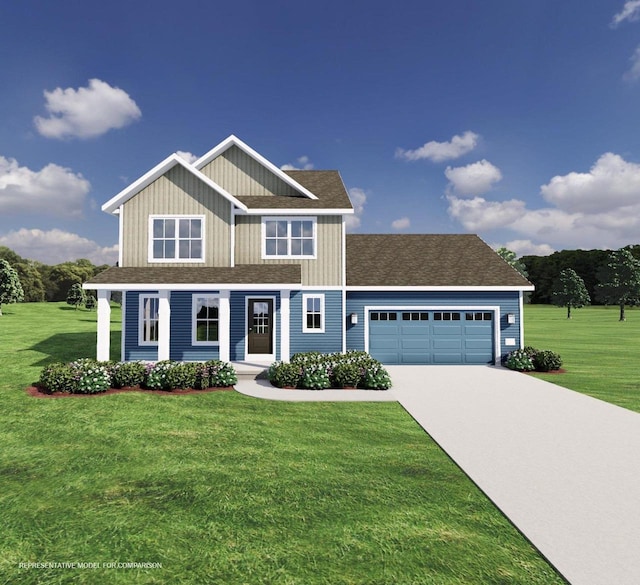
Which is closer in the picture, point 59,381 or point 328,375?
point 59,381

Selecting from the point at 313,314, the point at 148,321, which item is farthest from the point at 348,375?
the point at 148,321

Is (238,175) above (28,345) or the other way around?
above

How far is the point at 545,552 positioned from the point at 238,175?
17136mm

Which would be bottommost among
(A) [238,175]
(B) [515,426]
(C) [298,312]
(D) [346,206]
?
(B) [515,426]

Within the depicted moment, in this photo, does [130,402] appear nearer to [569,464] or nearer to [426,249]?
[569,464]

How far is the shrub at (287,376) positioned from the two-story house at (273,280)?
10.6 ft

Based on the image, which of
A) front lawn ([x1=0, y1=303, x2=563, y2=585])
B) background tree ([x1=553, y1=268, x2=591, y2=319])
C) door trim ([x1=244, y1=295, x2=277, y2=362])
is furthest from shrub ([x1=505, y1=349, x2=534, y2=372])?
background tree ([x1=553, y1=268, x2=591, y2=319])

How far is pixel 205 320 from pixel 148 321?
2.50m

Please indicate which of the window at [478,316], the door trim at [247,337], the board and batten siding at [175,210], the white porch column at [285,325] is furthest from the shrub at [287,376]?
the window at [478,316]

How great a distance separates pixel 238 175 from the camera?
17.7 m

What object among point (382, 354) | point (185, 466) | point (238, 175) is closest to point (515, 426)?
point (185, 466)

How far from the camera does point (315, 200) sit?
55.6 feet

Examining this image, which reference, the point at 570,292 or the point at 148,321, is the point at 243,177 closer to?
the point at 148,321

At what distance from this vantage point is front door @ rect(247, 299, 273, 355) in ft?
54.0
